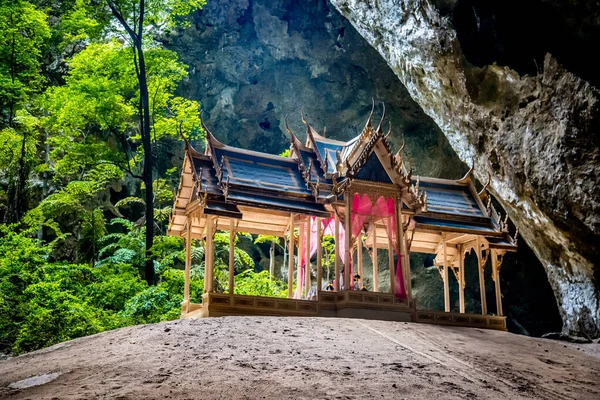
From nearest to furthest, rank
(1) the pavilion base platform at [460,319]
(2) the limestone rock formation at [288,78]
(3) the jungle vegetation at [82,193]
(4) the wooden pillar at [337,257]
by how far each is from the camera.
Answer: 1. (4) the wooden pillar at [337,257]
2. (3) the jungle vegetation at [82,193]
3. (1) the pavilion base platform at [460,319]
4. (2) the limestone rock formation at [288,78]

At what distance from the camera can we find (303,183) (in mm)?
16953

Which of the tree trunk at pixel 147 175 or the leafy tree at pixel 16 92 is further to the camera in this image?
the leafy tree at pixel 16 92

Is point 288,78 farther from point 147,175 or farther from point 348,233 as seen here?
point 348,233

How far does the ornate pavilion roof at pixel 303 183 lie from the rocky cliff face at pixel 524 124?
206 centimetres

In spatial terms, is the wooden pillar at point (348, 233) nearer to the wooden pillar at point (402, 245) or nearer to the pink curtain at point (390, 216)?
the pink curtain at point (390, 216)

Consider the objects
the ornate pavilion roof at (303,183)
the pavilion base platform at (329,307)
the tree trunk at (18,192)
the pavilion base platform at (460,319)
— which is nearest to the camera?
the pavilion base platform at (329,307)

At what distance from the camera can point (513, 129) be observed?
61.3ft

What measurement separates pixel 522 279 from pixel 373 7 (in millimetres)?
14310

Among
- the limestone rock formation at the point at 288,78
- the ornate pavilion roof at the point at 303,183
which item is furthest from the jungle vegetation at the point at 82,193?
the limestone rock formation at the point at 288,78

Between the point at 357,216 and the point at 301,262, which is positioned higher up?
the point at 357,216

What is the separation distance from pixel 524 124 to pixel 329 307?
355 inches

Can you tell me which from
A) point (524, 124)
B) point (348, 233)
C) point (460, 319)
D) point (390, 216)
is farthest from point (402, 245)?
point (524, 124)

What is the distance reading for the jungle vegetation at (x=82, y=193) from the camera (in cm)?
1519

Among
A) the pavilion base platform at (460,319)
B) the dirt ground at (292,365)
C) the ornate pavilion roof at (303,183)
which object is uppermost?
the ornate pavilion roof at (303,183)
